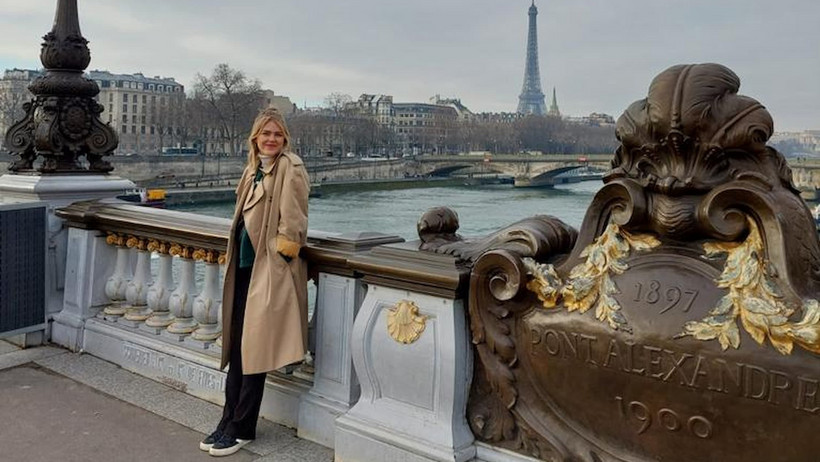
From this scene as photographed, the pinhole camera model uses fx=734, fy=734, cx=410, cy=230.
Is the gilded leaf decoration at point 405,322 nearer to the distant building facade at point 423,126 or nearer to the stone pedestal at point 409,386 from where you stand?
the stone pedestal at point 409,386

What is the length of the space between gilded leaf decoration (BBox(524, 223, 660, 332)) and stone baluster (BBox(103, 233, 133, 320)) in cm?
309

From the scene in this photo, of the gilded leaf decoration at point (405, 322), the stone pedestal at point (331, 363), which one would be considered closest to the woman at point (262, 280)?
the stone pedestal at point (331, 363)

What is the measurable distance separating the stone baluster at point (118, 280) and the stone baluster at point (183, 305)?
596 mm

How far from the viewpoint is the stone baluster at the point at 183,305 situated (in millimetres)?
4172

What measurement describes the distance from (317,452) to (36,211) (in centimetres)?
272

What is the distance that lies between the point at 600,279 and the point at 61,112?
13.4 ft

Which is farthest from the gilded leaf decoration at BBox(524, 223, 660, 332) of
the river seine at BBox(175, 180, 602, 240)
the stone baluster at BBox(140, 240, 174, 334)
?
the river seine at BBox(175, 180, 602, 240)

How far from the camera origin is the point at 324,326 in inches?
133

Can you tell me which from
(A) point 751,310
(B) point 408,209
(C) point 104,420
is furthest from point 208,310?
(B) point 408,209

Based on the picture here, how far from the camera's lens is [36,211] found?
15.5 ft

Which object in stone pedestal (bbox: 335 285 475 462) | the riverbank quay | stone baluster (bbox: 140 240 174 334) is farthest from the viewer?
the riverbank quay

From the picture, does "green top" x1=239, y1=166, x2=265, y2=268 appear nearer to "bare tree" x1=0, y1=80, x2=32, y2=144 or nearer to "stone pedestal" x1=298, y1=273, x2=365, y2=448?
"stone pedestal" x1=298, y1=273, x2=365, y2=448

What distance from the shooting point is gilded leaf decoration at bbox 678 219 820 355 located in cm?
202

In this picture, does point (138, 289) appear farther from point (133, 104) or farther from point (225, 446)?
point (133, 104)
